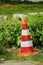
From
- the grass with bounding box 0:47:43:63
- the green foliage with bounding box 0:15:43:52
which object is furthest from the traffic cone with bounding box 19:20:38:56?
the green foliage with bounding box 0:15:43:52

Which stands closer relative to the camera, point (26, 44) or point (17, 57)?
point (17, 57)

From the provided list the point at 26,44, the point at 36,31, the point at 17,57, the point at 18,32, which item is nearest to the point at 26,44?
the point at 26,44

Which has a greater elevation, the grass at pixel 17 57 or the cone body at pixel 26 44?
the cone body at pixel 26 44

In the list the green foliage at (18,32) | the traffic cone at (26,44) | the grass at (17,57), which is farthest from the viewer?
the green foliage at (18,32)

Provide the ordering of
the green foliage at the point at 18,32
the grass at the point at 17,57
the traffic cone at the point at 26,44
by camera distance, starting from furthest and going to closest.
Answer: the green foliage at the point at 18,32
the traffic cone at the point at 26,44
the grass at the point at 17,57

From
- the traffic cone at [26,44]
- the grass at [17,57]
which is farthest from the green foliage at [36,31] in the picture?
the traffic cone at [26,44]

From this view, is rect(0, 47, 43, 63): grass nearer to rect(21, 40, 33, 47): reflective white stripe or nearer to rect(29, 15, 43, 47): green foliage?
rect(21, 40, 33, 47): reflective white stripe

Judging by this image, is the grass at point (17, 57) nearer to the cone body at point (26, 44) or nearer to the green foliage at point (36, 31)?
the cone body at point (26, 44)

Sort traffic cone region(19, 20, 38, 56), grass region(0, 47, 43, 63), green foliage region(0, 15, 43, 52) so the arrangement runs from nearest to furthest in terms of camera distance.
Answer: grass region(0, 47, 43, 63) < traffic cone region(19, 20, 38, 56) < green foliage region(0, 15, 43, 52)

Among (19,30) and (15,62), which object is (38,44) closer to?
(19,30)

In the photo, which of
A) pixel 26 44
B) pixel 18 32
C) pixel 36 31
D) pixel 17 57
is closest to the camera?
pixel 17 57

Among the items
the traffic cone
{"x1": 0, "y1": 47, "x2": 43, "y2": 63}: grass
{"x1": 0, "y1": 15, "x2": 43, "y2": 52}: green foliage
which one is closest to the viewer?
{"x1": 0, "y1": 47, "x2": 43, "y2": 63}: grass

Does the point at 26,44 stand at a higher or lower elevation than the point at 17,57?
higher

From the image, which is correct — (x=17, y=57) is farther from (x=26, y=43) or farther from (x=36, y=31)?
(x=36, y=31)
